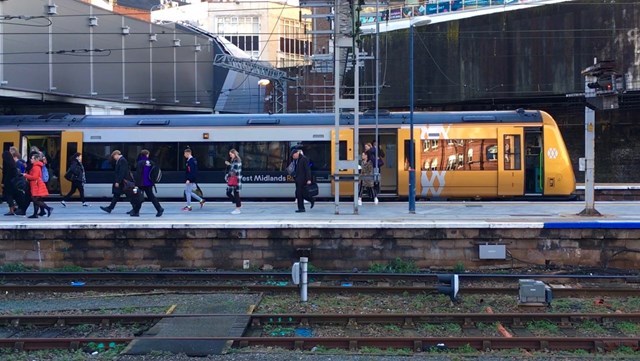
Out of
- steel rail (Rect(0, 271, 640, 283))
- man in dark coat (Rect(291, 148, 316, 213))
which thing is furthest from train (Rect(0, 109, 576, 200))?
steel rail (Rect(0, 271, 640, 283))

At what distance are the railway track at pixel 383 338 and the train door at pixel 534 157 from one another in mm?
11110

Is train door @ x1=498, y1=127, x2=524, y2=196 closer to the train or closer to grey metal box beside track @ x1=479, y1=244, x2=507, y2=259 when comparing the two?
the train

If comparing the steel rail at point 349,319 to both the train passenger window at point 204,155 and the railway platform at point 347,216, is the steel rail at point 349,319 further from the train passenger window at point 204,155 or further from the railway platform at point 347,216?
the train passenger window at point 204,155

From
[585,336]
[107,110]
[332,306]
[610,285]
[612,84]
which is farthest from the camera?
[107,110]

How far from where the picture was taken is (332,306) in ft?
34.1

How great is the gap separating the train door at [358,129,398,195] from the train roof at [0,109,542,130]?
1.26ft

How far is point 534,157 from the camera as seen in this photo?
20.1 metres

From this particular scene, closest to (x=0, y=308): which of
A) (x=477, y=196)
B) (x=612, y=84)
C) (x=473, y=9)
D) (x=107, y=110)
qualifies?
(x=612, y=84)

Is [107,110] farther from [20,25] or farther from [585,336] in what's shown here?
[585,336]

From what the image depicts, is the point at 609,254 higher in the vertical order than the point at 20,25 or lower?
lower

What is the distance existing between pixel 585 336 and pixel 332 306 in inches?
147

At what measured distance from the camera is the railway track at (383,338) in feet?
27.0

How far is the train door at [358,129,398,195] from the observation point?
20734 millimetres

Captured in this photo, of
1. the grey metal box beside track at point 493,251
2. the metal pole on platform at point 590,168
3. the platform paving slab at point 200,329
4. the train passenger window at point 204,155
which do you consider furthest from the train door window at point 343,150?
the platform paving slab at point 200,329
